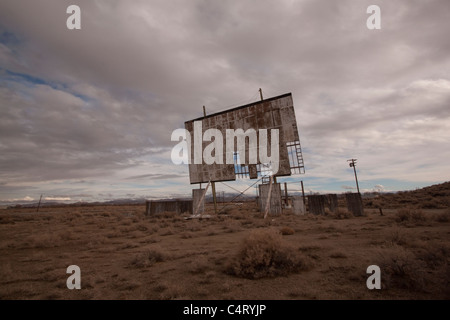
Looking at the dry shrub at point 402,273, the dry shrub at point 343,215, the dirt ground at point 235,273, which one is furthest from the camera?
the dry shrub at point 343,215

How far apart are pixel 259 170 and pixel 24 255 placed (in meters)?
15.9

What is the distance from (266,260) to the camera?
595cm

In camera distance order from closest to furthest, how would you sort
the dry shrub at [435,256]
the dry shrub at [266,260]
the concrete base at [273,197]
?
the dry shrub at [435,256], the dry shrub at [266,260], the concrete base at [273,197]

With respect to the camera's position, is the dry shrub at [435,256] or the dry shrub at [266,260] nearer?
the dry shrub at [435,256]

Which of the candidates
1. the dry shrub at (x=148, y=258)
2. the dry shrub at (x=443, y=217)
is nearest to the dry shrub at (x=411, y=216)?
the dry shrub at (x=443, y=217)

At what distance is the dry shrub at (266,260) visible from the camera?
573 cm

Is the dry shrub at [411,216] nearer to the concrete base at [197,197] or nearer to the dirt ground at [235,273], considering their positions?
the dirt ground at [235,273]

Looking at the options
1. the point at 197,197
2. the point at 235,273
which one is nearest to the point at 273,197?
the point at 197,197

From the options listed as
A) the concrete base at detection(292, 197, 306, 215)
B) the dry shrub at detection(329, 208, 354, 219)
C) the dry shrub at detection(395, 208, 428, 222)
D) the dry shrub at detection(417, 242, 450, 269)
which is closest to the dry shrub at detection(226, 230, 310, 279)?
the dry shrub at detection(417, 242, 450, 269)

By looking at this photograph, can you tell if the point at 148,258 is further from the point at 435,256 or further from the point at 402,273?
the point at 435,256
